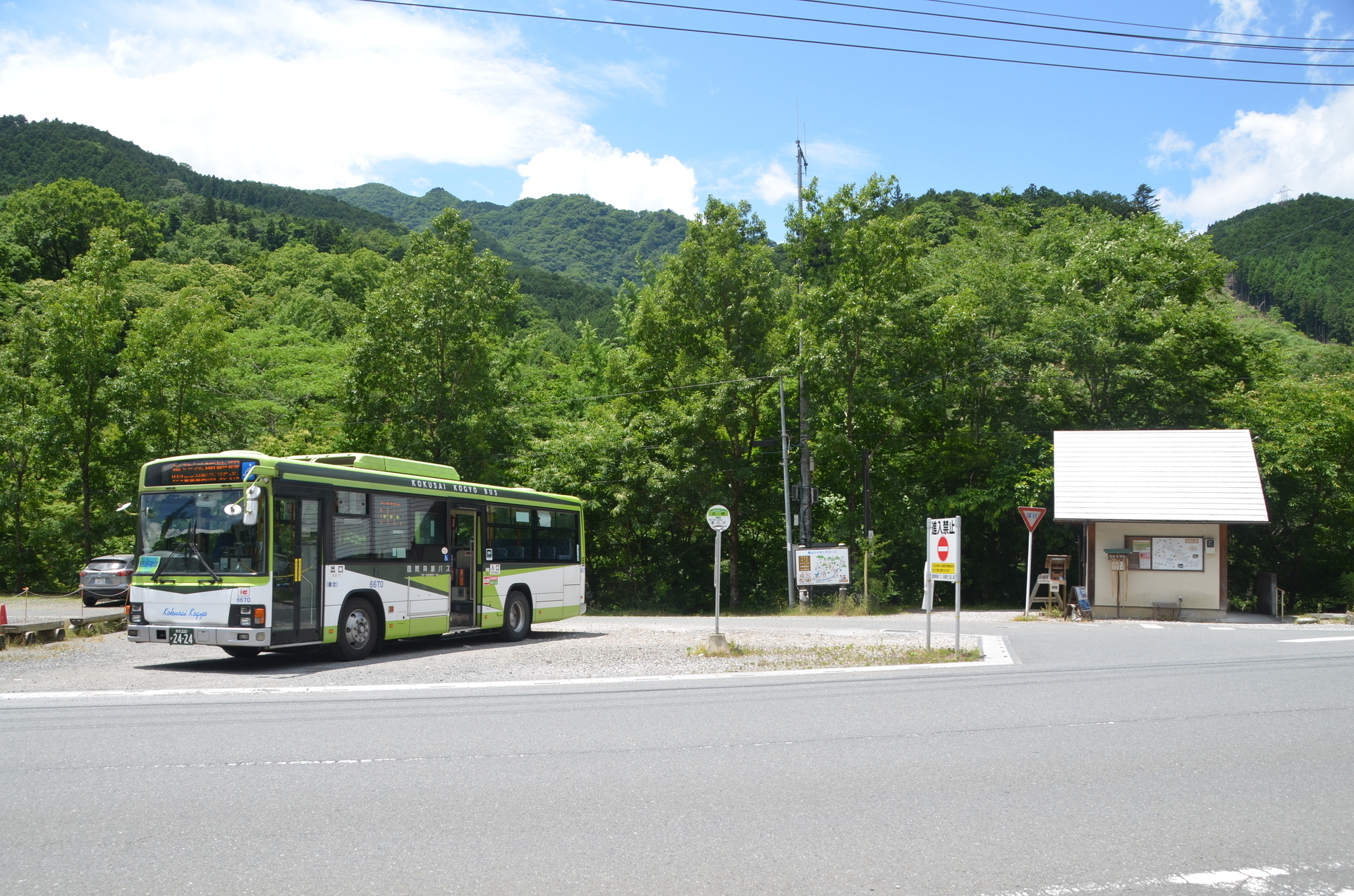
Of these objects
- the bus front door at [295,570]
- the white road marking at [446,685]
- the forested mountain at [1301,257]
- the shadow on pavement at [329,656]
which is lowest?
the shadow on pavement at [329,656]

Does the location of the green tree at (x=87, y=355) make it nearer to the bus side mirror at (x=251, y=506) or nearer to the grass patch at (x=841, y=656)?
the bus side mirror at (x=251, y=506)

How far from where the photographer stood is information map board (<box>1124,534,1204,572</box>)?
25250mm

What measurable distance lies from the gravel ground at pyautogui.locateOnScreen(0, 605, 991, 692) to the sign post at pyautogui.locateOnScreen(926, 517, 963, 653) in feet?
5.12

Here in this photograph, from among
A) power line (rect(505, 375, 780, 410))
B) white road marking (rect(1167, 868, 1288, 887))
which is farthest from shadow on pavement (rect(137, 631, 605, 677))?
power line (rect(505, 375, 780, 410))

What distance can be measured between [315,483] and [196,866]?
953 cm

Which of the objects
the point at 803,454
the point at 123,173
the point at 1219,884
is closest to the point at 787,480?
the point at 803,454

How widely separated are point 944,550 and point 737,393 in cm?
2012

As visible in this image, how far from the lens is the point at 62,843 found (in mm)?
5285

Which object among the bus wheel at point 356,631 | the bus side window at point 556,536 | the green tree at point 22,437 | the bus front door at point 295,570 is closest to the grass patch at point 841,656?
the bus side window at point 556,536

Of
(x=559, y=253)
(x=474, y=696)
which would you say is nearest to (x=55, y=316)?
(x=474, y=696)

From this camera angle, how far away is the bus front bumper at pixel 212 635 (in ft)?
41.9

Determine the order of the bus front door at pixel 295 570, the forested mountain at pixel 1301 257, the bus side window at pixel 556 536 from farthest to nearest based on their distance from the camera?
1. the forested mountain at pixel 1301 257
2. the bus side window at pixel 556 536
3. the bus front door at pixel 295 570

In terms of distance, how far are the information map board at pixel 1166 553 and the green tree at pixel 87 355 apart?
34666 mm

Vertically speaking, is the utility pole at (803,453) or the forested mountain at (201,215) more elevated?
the forested mountain at (201,215)
